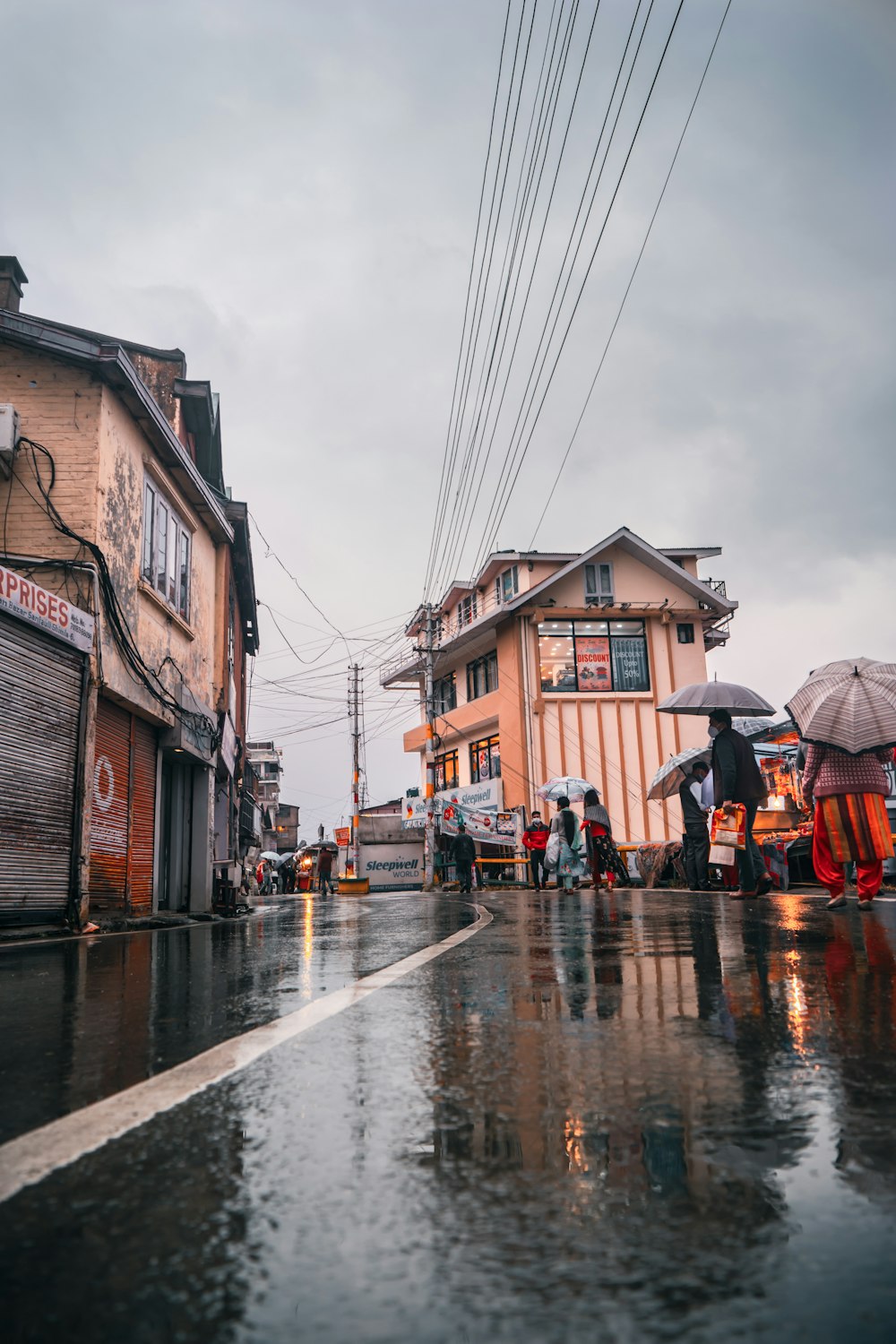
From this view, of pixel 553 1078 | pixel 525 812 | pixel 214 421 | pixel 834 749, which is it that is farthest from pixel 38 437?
pixel 525 812

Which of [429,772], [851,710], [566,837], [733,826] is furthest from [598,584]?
[851,710]

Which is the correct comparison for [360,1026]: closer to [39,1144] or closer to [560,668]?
[39,1144]

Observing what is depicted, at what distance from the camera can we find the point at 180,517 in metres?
18.3

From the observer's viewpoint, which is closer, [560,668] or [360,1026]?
[360,1026]

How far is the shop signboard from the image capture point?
37.4 metres

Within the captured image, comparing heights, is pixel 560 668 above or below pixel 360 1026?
above

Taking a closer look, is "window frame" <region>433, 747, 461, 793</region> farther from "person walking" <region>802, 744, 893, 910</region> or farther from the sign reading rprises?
"person walking" <region>802, 744, 893, 910</region>

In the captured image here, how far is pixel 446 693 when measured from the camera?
45094 mm

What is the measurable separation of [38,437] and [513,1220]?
546 inches

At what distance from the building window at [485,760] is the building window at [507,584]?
5455 millimetres

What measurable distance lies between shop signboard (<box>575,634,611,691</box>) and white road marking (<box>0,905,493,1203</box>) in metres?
34.1

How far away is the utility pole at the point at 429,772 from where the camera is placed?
33.6 metres

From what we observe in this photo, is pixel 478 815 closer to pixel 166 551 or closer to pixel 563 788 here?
pixel 563 788

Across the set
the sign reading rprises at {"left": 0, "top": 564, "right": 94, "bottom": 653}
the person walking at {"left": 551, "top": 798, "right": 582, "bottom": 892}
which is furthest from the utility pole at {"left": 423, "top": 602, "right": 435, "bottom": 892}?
the sign reading rprises at {"left": 0, "top": 564, "right": 94, "bottom": 653}
